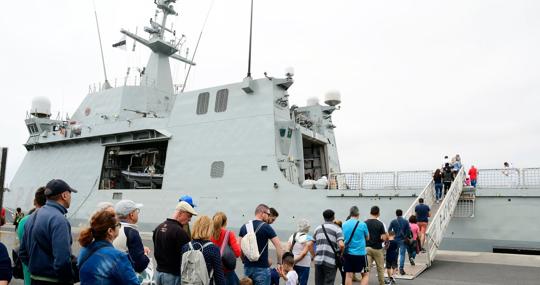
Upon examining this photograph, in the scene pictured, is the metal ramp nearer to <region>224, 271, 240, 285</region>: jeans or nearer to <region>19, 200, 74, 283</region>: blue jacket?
<region>224, 271, 240, 285</region>: jeans

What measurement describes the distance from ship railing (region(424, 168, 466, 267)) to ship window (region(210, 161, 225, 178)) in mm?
6844

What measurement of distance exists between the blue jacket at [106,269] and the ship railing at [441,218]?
774 centimetres

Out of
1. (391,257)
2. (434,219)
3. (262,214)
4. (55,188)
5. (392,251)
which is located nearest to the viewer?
(55,188)

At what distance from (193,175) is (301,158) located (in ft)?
13.5

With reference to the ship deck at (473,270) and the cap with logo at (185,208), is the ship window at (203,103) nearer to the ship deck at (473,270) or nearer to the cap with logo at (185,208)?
the ship deck at (473,270)

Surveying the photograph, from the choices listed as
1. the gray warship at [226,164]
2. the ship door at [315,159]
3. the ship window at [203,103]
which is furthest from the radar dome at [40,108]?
the ship door at [315,159]

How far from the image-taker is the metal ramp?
9180 millimetres

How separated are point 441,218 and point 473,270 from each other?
190 cm

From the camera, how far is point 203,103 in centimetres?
1623

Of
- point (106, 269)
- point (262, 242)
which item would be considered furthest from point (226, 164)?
point (106, 269)

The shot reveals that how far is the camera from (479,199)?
12.1 metres

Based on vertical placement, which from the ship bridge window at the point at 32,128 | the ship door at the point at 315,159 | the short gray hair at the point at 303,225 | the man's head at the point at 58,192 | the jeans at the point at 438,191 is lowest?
the short gray hair at the point at 303,225

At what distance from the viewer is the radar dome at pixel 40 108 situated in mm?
22766

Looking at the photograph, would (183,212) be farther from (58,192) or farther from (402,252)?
(402,252)
